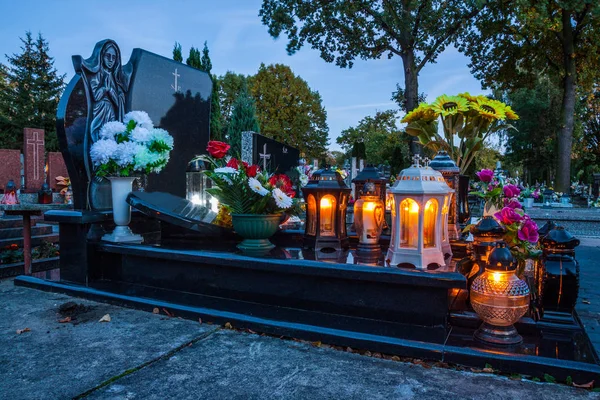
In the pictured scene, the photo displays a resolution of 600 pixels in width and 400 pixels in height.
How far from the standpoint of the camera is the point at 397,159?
20953 mm

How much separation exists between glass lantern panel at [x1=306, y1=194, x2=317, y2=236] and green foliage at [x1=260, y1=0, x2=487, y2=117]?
1637 cm

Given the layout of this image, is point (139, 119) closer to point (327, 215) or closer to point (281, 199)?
point (281, 199)

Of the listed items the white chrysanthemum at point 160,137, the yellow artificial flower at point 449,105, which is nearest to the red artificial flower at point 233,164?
Answer: the white chrysanthemum at point 160,137

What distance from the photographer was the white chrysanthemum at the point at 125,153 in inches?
166

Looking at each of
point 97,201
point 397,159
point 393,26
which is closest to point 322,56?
point 393,26

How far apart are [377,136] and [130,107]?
3974 centimetres

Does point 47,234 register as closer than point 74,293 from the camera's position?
No

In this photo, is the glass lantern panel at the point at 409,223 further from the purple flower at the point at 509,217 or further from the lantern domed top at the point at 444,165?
the lantern domed top at the point at 444,165

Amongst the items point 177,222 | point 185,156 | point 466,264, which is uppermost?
point 185,156

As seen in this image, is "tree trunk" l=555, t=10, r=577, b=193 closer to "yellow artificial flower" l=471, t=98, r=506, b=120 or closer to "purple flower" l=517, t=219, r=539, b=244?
"yellow artificial flower" l=471, t=98, r=506, b=120

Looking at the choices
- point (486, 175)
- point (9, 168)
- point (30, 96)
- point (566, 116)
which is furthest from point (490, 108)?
point (30, 96)

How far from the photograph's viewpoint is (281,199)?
3961mm

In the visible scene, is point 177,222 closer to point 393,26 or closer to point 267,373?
point 267,373

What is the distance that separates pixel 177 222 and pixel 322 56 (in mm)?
19469
